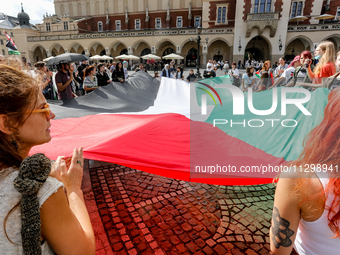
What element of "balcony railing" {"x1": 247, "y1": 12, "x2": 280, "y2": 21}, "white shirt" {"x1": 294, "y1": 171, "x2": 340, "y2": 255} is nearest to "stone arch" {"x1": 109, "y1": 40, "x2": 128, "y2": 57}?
"balcony railing" {"x1": 247, "y1": 12, "x2": 280, "y2": 21}

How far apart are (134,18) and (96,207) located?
1572 inches

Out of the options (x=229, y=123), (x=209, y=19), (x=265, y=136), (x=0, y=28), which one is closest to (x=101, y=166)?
(x=229, y=123)

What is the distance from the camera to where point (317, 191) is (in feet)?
3.01

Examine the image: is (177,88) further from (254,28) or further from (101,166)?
(254,28)

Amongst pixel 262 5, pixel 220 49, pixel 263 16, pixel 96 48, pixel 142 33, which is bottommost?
pixel 220 49

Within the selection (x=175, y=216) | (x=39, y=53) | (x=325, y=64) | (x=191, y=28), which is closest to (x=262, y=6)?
(x=191, y=28)

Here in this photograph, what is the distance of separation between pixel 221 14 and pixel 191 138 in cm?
3096

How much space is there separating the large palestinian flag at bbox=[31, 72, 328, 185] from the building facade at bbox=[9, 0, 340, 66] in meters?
21.8

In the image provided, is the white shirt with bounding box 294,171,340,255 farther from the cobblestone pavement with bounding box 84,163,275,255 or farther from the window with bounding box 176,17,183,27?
the window with bounding box 176,17,183,27

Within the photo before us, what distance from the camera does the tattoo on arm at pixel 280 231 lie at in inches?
42.3

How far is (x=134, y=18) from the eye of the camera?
120 ft

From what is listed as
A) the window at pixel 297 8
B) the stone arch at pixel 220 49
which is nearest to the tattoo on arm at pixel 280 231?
the stone arch at pixel 220 49

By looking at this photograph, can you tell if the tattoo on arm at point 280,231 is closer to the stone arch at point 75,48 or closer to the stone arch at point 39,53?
the stone arch at point 75,48

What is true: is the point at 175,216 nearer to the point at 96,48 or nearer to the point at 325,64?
the point at 325,64
